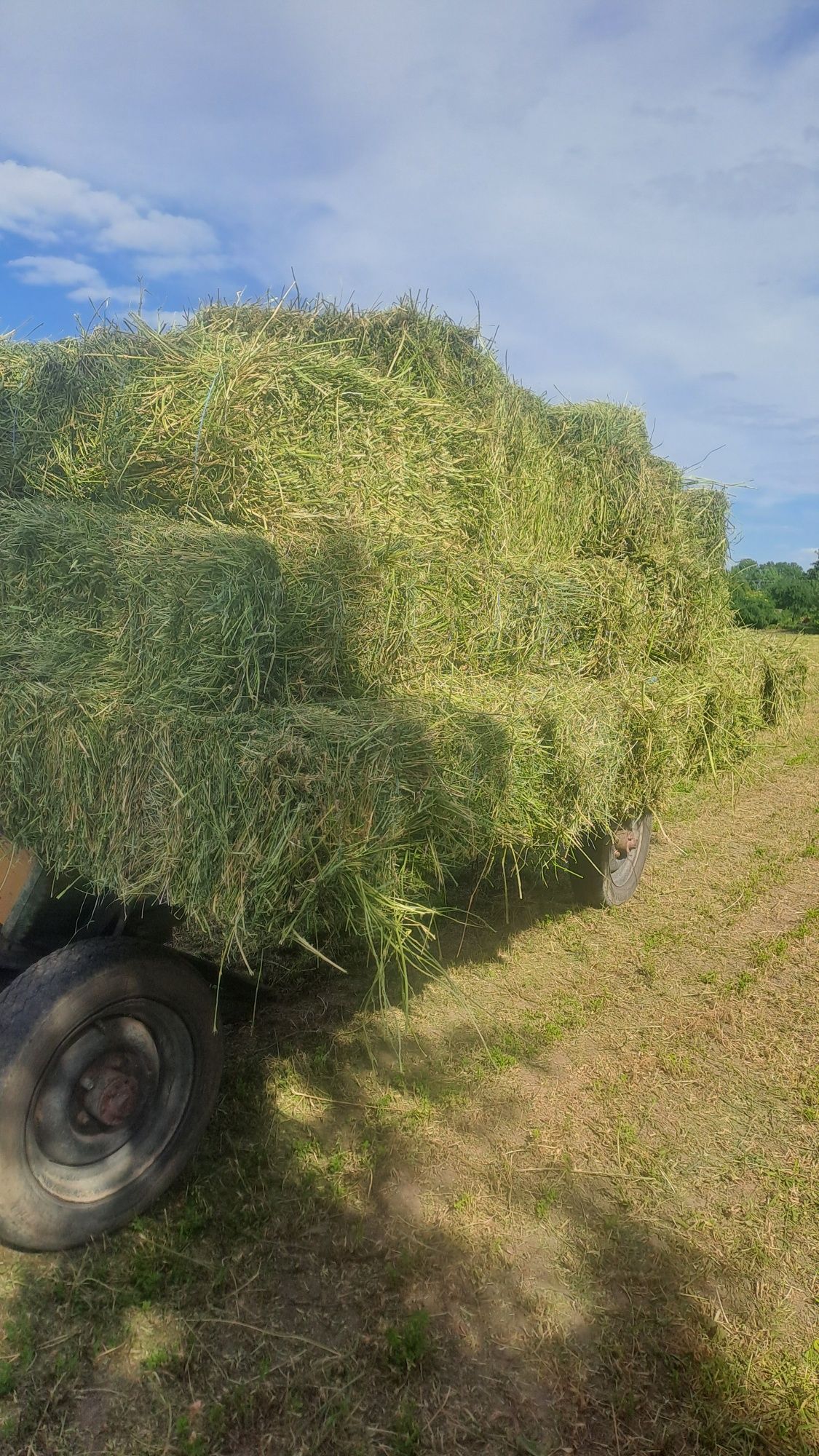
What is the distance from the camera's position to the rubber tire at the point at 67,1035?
2.31m

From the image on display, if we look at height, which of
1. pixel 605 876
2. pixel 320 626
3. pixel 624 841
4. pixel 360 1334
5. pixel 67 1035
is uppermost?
pixel 320 626

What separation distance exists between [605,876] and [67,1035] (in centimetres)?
298

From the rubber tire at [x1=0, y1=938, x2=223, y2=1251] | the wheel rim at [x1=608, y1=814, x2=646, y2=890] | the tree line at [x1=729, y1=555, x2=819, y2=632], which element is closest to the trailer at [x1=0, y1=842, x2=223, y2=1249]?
the rubber tire at [x1=0, y1=938, x2=223, y2=1251]

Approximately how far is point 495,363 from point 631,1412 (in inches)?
152

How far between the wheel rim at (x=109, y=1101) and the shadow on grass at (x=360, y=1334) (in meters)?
0.20

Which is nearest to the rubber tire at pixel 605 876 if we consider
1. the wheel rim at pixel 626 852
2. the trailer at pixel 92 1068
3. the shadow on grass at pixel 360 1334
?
the wheel rim at pixel 626 852

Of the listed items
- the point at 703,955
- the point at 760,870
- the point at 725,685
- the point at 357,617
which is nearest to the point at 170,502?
the point at 357,617

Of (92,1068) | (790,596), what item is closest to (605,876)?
(92,1068)

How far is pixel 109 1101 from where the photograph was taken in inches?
99.3

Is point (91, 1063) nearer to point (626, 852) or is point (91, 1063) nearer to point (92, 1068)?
point (92, 1068)

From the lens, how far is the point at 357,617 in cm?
284

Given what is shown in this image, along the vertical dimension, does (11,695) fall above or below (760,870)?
above

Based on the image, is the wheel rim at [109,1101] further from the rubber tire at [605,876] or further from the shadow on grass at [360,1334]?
the rubber tire at [605,876]

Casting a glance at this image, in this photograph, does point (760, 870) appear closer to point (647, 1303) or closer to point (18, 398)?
point (647, 1303)
